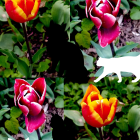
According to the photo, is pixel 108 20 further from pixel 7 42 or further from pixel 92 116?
pixel 7 42

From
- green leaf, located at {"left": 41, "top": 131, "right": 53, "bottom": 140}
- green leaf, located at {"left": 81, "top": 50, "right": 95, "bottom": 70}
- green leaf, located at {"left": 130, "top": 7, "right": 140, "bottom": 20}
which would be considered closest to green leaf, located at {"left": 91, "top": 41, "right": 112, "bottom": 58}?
A: green leaf, located at {"left": 81, "top": 50, "right": 95, "bottom": 70}

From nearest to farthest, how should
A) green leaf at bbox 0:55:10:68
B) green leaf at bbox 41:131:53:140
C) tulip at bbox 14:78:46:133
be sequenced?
1. tulip at bbox 14:78:46:133
2. green leaf at bbox 41:131:53:140
3. green leaf at bbox 0:55:10:68

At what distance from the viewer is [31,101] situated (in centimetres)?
53

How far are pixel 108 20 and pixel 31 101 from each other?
257mm

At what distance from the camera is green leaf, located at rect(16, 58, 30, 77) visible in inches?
28.0

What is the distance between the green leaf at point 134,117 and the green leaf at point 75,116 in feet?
0.45

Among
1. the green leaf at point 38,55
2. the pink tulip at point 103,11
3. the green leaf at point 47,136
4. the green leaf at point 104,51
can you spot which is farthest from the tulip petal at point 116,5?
the green leaf at point 47,136

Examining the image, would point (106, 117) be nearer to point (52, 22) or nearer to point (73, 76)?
point (73, 76)

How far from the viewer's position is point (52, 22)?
2.54ft

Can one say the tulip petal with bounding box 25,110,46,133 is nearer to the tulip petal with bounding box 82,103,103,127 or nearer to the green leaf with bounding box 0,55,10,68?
the tulip petal with bounding box 82,103,103,127

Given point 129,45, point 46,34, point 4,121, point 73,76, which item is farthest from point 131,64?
point 4,121

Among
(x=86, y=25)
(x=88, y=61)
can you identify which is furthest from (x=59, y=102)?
(x=86, y=25)

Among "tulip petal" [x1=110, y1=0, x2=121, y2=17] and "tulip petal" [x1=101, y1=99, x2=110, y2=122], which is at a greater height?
"tulip petal" [x1=110, y1=0, x2=121, y2=17]

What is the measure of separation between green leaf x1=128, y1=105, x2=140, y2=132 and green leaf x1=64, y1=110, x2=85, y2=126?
14 centimetres
